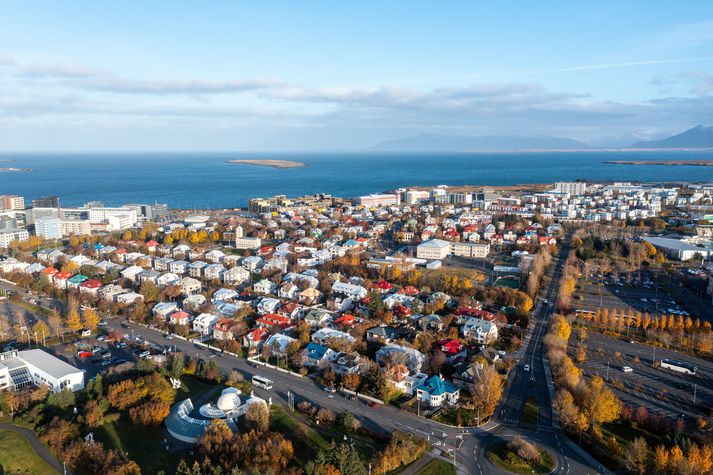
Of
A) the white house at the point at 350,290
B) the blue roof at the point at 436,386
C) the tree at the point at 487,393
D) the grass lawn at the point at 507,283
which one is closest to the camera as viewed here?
the tree at the point at 487,393

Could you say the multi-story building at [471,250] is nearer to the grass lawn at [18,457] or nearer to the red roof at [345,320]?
the red roof at [345,320]

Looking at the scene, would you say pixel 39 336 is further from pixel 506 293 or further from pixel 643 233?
pixel 643 233

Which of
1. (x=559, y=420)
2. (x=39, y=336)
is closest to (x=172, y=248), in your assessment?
(x=39, y=336)

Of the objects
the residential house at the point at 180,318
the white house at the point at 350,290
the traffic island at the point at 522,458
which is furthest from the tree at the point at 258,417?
the white house at the point at 350,290

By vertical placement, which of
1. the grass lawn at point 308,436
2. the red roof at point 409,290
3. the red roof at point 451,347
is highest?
the red roof at point 409,290

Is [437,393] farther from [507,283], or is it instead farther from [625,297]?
[625,297]

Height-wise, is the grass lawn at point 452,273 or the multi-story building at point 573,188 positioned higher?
the multi-story building at point 573,188

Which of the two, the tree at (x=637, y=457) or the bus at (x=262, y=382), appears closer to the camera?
the tree at (x=637, y=457)

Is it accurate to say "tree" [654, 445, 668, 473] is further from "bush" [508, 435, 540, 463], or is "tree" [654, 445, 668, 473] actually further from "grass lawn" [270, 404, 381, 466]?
"grass lawn" [270, 404, 381, 466]
